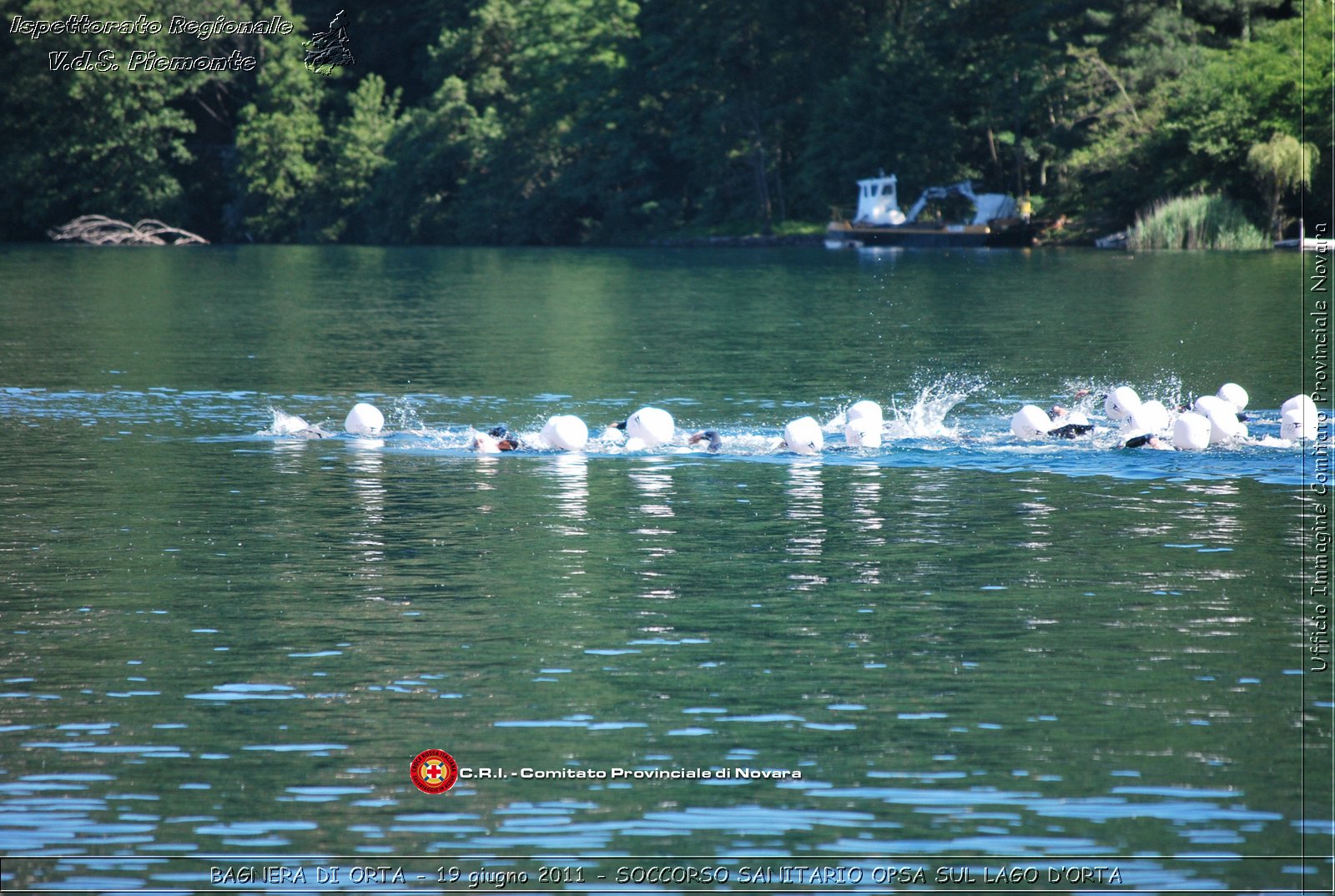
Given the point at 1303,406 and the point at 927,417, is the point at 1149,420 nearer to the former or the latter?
the point at 1303,406

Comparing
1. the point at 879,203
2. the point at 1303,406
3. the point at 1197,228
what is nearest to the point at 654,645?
the point at 1303,406

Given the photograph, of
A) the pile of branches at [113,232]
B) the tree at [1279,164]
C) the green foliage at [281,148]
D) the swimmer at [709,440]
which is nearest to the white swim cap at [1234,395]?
the swimmer at [709,440]

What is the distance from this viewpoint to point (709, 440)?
24125 millimetres

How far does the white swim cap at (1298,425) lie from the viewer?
911 inches

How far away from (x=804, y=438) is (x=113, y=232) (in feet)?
303

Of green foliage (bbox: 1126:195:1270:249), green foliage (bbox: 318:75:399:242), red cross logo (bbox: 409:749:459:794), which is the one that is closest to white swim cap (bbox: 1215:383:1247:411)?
red cross logo (bbox: 409:749:459:794)

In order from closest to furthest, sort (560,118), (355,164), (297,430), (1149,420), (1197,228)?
(1149,420) → (297,430) → (1197,228) → (560,118) → (355,164)

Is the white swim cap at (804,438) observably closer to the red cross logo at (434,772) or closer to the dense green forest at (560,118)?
the red cross logo at (434,772)

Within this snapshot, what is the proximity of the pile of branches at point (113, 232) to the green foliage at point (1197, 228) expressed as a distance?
205ft

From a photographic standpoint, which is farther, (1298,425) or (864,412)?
(864,412)

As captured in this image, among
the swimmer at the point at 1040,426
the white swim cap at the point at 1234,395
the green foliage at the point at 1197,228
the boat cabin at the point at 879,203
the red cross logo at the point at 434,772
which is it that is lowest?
the red cross logo at the point at 434,772

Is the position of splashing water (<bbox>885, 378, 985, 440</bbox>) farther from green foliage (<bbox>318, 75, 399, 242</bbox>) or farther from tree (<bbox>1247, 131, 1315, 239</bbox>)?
green foliage (<bbox>318, 75, 399, 242</bbox>)

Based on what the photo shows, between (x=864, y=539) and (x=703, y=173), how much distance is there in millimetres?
91610

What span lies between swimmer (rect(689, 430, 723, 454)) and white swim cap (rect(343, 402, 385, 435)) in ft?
17.0
